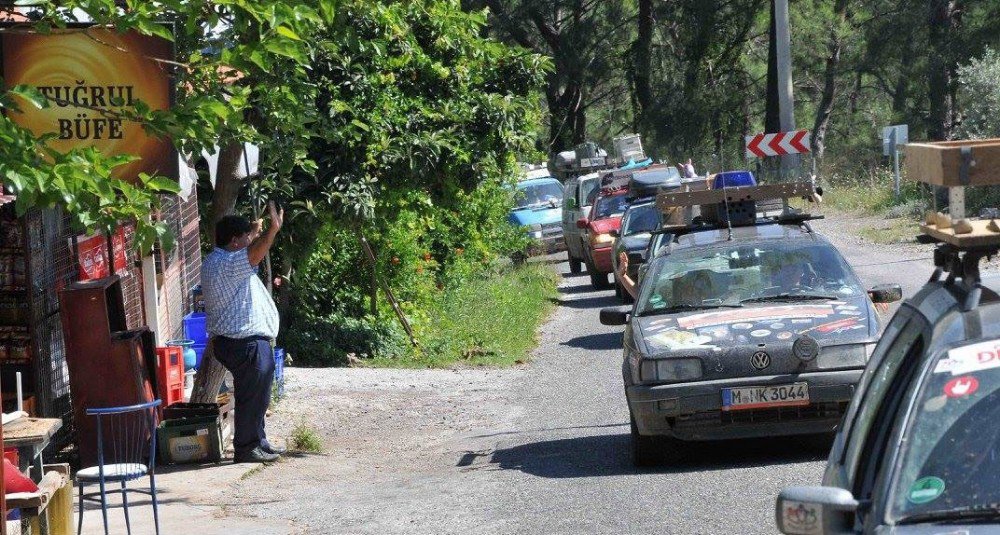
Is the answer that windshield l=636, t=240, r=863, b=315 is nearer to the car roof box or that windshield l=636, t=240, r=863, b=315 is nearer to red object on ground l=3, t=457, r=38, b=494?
red object on ground l=3, t=457, r=38, b=494

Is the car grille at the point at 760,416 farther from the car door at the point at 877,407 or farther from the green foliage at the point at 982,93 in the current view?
the green foliage at the point at 982,93

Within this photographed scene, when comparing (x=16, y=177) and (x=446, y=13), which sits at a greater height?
(x=446, y=13)

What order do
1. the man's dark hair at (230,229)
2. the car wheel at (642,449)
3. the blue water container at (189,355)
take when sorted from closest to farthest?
the car wheel at (642,449)
the man's dark hair at (230,229)
the blue water container at (189,355)

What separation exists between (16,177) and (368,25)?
10.3 meters

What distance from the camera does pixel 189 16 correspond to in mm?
6898

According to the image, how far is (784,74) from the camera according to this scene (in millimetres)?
29453

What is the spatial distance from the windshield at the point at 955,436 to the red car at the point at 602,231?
21323mm

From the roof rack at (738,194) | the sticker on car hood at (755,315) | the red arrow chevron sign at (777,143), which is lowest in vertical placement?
the sticker on car hood at (755,315)

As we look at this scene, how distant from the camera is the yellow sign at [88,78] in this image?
8.15 meters

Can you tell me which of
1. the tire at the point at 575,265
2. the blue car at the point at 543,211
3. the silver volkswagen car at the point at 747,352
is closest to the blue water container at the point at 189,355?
the silver volkswagen car at the point at 747,352

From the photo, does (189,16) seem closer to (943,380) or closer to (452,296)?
(943,380)

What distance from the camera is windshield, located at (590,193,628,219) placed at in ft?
87.1

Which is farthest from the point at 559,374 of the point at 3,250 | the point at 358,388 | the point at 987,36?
the point at 987,36

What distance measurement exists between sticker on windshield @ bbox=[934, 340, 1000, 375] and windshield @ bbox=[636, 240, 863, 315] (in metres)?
6.37
